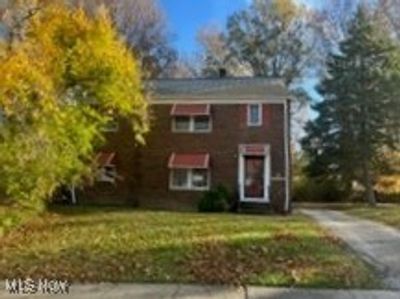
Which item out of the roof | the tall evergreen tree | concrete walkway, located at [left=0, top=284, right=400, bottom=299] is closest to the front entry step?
the roof

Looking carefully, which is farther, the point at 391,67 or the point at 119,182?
the point at 391,67

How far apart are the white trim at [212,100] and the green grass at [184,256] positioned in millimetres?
15353

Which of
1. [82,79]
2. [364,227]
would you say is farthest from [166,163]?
[364,227]

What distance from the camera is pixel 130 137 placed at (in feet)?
117

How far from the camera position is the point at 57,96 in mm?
25281

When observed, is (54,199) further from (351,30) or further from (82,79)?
(351,30)

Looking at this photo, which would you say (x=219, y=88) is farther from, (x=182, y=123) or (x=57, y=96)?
(x=57, y=96)

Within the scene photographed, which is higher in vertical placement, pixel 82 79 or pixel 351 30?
pixel 351 30

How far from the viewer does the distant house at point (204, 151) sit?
3394 cm

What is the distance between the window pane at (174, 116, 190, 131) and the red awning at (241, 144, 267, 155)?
2.92m

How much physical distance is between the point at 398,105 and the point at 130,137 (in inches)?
604

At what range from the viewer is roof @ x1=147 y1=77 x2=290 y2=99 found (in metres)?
34.4

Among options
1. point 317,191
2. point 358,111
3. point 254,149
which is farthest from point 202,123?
point 317,191

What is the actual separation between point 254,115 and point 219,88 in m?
2.30
